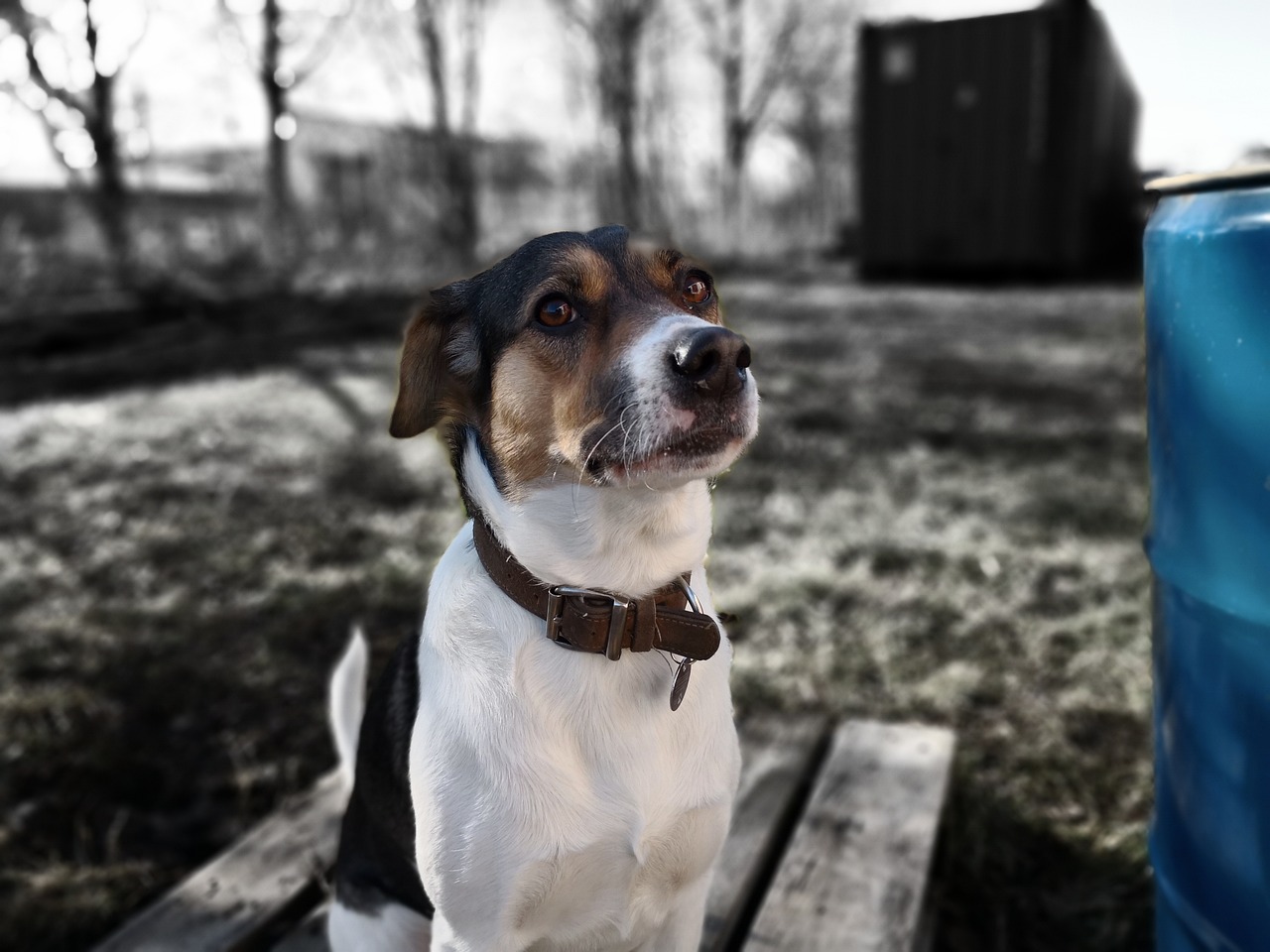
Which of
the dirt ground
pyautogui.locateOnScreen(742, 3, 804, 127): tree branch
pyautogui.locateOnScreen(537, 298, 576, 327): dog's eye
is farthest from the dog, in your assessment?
Answer: pyautogui.locateOnScreen(742, 3, 804, 127): tree branch

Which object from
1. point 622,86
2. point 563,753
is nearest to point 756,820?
point 563,753

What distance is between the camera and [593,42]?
17.0 metres

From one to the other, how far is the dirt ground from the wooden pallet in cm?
23

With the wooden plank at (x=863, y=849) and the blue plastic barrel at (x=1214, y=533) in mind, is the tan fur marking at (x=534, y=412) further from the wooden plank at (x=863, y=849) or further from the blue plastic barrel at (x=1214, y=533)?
the wooden plank at (x=863, y=849)

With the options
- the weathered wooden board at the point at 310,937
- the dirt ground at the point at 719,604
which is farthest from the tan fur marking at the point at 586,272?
the dirt ground at the point at 719,604

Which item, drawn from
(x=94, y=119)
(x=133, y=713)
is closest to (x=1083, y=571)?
(x=133, y=713)

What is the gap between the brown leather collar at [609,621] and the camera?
1.45 metres

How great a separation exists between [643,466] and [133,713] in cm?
249

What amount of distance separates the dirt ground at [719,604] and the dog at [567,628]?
3.65ft

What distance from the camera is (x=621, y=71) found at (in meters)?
16.9

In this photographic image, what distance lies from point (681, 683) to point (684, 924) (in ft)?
1.51

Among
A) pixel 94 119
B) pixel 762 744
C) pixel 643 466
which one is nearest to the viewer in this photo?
pixel 643 466

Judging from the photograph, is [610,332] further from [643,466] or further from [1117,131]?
[1117,131]

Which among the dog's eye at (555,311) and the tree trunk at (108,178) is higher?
the tree trunk at (108,178)
